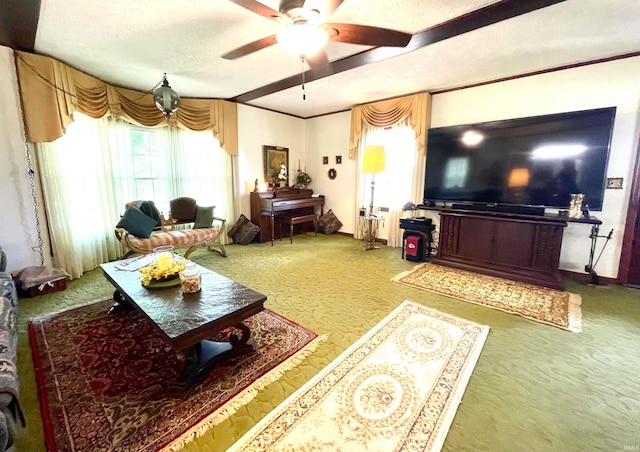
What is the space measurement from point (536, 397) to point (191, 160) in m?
4.88

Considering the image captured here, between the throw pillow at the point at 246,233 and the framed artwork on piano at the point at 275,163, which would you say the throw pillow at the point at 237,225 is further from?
the framed artwork on piano at the point at 275,163

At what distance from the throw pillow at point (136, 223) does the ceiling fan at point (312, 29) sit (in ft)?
8.60

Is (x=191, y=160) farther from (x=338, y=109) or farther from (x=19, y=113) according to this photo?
(x=338, y=109)

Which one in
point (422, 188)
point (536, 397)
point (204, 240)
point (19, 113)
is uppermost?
point (19, 113)

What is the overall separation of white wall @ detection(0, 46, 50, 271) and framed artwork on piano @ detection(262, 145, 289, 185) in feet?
10.4

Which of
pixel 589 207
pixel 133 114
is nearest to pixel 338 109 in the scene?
pixel 133 114

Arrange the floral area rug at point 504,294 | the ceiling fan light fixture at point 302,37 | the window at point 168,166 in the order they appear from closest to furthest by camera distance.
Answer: the ceiling fan light fixture at point 302,37, the floral area rug at point 504,294, the window at point 168,166

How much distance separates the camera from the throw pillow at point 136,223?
3.36 m

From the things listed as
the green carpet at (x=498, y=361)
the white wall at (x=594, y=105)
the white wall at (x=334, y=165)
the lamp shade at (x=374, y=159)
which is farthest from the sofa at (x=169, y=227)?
the white wall at (x=594, y=105)

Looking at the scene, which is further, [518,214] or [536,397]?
[518,214]

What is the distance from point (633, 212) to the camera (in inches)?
117

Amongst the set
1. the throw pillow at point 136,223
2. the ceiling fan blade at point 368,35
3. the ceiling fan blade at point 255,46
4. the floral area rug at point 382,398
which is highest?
the ceiling fan blade at point 255,46

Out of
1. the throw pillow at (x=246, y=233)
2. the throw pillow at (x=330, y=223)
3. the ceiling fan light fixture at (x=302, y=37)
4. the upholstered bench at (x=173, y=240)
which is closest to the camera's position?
the ceiling fan light fixture at (x=302, y=37)

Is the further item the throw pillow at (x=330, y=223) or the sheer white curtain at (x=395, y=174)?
the throw pillow at (x=330, y=223)
